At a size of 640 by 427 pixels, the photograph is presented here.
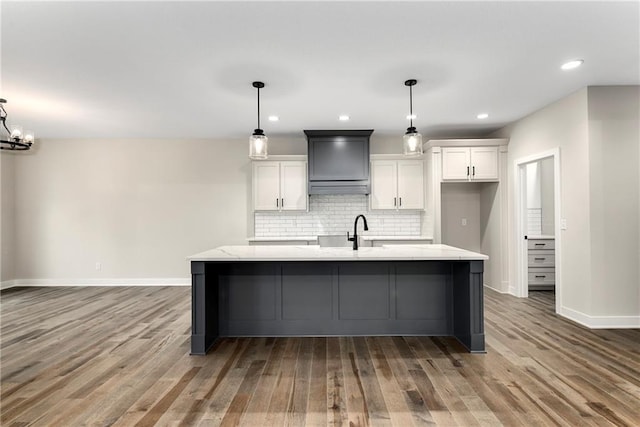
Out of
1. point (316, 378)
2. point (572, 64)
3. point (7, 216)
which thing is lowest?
point (316, 378)

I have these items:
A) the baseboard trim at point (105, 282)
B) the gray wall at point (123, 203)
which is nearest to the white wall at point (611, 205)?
the gray wall at point (123, 203)

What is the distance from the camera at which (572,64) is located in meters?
3.14

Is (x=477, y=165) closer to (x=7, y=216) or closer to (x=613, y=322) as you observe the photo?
(x=613, y=322)

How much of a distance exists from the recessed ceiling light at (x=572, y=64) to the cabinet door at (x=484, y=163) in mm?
2143

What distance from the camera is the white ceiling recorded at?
2.33 m

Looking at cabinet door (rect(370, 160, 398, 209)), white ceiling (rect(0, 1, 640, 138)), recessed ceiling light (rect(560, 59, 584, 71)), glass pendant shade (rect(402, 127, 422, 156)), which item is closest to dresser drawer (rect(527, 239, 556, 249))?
white ceiling (rect(0, 1, 640, 138))

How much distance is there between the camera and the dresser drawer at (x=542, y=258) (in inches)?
A: 211

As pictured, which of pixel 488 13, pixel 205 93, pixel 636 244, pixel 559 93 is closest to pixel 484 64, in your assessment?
pixel 488 13

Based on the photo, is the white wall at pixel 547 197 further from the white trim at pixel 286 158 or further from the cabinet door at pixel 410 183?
the white trim at pixel 286 158

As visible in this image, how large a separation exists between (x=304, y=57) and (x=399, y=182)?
3208mm

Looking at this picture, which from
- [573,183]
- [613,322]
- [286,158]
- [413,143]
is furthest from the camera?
[286,158]

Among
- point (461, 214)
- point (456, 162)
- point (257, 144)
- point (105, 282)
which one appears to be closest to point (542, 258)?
point (461, 214)

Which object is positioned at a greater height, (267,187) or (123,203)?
(267,187)

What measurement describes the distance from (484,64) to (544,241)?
3.48m
